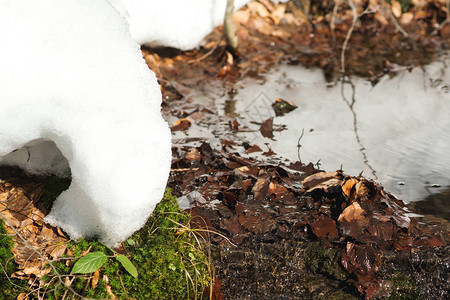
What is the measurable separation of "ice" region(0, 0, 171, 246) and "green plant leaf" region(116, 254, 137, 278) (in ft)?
0.46

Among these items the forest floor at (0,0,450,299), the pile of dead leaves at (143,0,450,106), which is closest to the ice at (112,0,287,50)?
the pile of dead leaves at (143,0,450,106)

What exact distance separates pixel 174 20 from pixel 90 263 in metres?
2.86

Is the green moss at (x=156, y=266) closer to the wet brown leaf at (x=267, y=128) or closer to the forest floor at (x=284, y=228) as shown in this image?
the forest floor at (x=284, y=228)

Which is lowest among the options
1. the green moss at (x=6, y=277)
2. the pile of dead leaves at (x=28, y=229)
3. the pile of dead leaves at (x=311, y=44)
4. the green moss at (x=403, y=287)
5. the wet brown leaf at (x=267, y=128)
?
the pile of dead leaves at (x=311, y=44)

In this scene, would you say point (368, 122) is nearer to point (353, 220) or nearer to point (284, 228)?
point (353, 220)

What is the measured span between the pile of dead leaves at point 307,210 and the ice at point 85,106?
584 millimetres

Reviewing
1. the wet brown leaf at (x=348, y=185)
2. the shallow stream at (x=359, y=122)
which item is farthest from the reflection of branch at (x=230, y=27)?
the wet brown leaf at (x=348, y=185)

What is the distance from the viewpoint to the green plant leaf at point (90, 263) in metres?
1.82

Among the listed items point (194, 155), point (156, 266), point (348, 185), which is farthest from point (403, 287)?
point (194, 155)

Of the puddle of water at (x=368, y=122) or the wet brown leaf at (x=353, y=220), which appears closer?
the wet brown leaf at (x=353, y=220)

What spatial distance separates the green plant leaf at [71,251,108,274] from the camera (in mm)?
1817

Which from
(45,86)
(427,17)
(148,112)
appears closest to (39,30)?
(45,86)

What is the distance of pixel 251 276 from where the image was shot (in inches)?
84.5

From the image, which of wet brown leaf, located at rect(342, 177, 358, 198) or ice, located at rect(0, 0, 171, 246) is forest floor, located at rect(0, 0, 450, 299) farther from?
ice, located at rect(0, 0, 171, 246)
